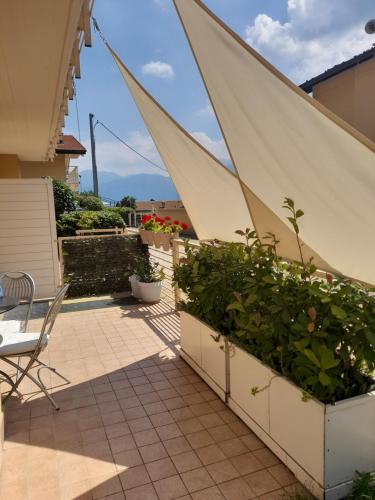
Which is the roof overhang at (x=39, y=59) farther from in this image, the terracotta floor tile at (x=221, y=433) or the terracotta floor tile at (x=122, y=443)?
the terracotta floor tile at (x=221, y=433)

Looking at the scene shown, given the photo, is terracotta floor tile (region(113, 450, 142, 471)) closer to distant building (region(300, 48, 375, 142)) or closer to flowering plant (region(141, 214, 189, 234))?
flowering plant (region(141, 214, 189, 234))

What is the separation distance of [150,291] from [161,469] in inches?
154

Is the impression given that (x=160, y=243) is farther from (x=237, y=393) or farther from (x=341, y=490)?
(x=341, y=490)

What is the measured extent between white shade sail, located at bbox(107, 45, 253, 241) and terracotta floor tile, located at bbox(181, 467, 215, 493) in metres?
2.20

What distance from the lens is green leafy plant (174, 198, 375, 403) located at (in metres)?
1.86

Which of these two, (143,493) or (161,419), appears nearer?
(143,493)

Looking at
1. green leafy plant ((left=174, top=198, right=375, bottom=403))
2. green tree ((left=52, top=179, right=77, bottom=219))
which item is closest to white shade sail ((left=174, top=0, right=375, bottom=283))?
green leafy plant ((left=174, top=198, right=375, bottom=403))

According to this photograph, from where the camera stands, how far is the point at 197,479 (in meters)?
2.15

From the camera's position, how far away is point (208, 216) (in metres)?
4.36

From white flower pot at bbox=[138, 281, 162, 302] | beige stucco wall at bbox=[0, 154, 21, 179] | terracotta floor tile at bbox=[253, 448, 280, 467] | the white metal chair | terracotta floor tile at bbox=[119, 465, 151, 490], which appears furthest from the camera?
beige stucco wall at bbox=[0, 154, 21, 179]

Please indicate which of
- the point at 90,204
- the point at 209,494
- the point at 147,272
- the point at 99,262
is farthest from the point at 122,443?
the point at 90,204

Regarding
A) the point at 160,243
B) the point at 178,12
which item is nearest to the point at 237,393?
the point at 178,12

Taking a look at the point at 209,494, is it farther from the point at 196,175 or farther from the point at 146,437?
the point at 196,175

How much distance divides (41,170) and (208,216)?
1022cm
